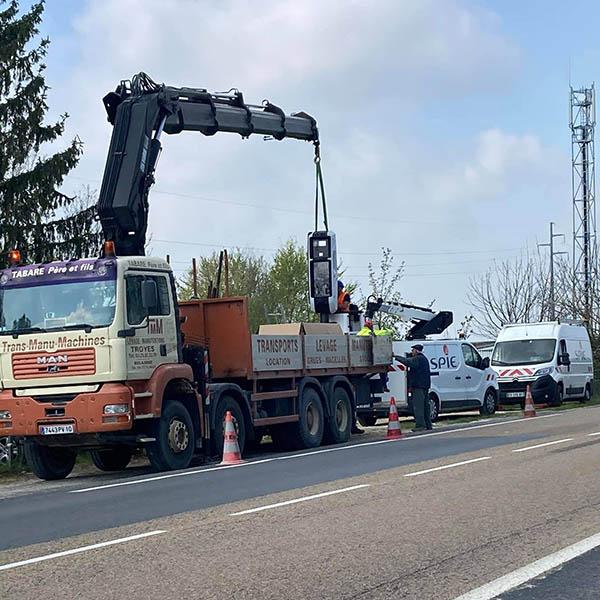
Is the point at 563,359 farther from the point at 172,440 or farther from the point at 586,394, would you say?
the point at 172,440

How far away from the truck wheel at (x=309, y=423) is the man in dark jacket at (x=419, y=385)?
357 centimetres

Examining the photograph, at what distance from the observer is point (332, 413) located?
21.9 m

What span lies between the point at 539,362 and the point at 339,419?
45.0 ft

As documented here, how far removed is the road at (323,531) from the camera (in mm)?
7766

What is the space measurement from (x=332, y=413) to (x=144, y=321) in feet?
19.5

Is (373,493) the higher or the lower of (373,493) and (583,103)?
the lower

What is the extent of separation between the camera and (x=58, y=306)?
55.4 ft

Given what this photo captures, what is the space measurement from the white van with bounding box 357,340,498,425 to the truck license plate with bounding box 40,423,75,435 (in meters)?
11.2

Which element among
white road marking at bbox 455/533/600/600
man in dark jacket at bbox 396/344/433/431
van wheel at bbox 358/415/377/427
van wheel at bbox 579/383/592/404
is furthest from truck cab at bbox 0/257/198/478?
van wheel at bbox 579/383/592/404

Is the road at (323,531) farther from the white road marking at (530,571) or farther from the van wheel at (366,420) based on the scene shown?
the van wheel at (366,420)

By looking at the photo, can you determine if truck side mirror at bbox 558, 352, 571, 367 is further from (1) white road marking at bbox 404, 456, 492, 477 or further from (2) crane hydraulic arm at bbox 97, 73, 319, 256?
(1) white road marking at bbox 404, 456, 492, 477

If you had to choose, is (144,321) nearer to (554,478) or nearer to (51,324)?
(51,324)

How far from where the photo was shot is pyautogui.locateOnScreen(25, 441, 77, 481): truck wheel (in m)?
18.0

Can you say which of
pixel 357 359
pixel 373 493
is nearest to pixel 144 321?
pixel 373 493
